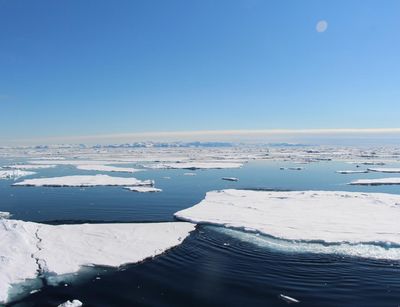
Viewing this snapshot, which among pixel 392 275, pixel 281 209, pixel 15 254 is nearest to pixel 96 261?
pixel 15 254

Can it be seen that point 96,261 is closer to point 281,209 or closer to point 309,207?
point 281,209

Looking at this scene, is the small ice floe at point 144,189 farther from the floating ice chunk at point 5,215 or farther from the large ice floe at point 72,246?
the large ice floe at point 72,246

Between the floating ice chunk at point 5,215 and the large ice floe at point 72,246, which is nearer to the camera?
the large ice floe at point 72,246

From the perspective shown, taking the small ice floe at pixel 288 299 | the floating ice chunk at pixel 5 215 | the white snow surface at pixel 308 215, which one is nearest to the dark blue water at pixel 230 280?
the small ice floe at pixel 288 299

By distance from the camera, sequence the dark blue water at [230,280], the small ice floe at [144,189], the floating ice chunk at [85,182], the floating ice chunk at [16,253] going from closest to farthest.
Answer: the dark blue water at [230,280]
the floating ice chunk at [16,253]
the small ice floe at [144,189]
the floating ice chunk at [85,182]

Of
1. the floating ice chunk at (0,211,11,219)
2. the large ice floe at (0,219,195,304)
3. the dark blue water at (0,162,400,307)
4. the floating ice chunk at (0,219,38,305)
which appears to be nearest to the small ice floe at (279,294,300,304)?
the dark blue water at (0,162,400,307)

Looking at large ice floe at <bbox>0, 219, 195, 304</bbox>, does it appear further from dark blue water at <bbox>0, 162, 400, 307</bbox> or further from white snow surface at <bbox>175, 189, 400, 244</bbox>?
white snow surface at <bbox>175, 189, 400, 244</bbox>
